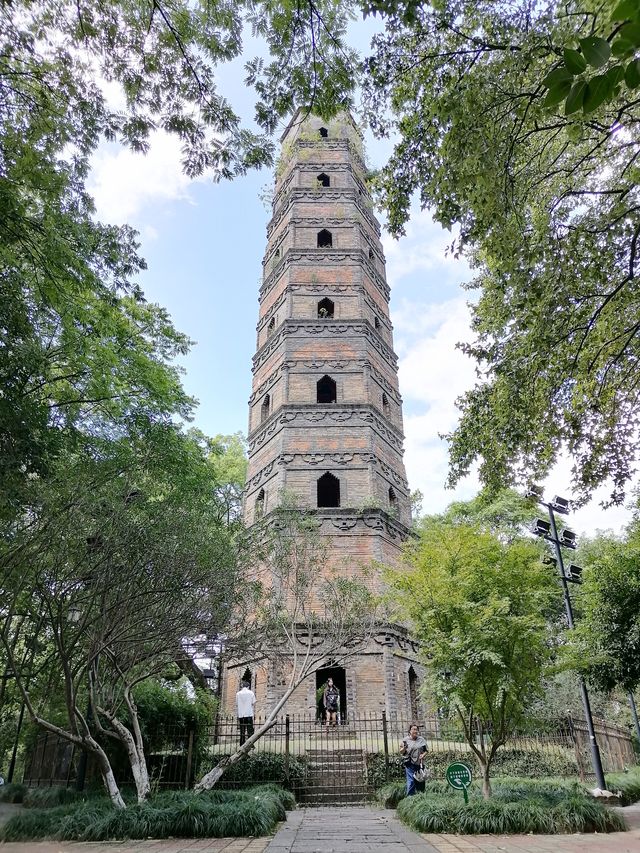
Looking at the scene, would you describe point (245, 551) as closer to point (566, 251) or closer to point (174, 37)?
point (566, 251)

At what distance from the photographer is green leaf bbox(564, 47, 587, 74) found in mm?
1348

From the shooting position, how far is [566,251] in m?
6.97

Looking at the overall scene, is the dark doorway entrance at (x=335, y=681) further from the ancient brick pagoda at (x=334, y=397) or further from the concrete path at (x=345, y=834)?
the concrete path at (x=345, y=834)

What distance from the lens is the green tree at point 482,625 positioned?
9117mm

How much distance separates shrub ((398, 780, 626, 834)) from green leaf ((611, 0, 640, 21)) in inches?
348

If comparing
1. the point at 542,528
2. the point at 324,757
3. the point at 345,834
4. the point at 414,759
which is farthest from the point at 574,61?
the point at 324,757

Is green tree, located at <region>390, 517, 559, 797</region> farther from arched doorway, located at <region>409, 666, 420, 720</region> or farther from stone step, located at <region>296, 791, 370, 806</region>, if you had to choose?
arched doorway, located at <region>409, 666, 420, 720</region>

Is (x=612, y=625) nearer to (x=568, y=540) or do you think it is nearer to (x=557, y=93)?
(x=568, y=540)

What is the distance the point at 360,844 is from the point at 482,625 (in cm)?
372

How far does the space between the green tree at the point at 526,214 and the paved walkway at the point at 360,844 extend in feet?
14.8

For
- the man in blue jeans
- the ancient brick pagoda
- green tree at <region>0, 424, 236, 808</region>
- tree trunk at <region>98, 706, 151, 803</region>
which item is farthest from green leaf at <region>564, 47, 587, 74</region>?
the ancient brick pagoda

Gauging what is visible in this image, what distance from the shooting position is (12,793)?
11.0m

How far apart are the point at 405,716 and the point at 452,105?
13877mm

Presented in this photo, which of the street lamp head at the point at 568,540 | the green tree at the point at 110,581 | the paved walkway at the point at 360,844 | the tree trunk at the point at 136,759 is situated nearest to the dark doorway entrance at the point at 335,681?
the street lamp head at the point at 568,540
